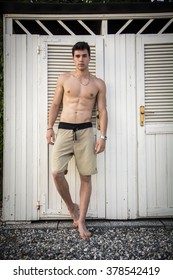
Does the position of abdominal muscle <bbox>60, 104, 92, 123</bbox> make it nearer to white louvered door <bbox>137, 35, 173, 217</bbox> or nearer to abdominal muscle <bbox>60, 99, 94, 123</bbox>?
abdominal muscle <bbox>60, 99, 94, 123</bbox>

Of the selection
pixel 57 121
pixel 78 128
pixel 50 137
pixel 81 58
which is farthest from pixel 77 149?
pixel 81 58

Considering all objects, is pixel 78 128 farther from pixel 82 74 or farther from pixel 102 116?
pixel 82 74

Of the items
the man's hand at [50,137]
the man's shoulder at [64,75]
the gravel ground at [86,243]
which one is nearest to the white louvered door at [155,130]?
the gravel ground at [86,243]

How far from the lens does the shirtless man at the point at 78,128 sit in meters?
2.87

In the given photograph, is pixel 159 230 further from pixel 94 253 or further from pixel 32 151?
pixel 32 151

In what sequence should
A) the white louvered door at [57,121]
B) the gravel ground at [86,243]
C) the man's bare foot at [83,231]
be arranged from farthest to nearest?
the white louvered door at [57,121] → the man's bare foot at [83,231] → the gravel ground at [86,243]

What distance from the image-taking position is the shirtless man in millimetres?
2873

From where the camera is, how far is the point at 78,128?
9.48ft

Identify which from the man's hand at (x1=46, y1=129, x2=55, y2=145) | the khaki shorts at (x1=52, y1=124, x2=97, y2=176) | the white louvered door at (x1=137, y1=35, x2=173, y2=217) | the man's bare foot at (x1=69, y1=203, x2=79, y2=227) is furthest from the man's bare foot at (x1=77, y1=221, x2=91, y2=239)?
the man's hand at (x1=46, y1=129, x2=55, y2=145)

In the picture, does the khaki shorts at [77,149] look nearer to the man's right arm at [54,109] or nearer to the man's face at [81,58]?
the man's right arm at [54,109]

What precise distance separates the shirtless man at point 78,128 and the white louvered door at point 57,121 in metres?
0.22

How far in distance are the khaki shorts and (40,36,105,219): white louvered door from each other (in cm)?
27

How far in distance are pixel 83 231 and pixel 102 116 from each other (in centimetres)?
134

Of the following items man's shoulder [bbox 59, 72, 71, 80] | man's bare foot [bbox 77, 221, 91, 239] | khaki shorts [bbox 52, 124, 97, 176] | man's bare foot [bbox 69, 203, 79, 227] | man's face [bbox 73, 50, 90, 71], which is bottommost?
man's bare foot [bbox 77, 221, 91, 239]
